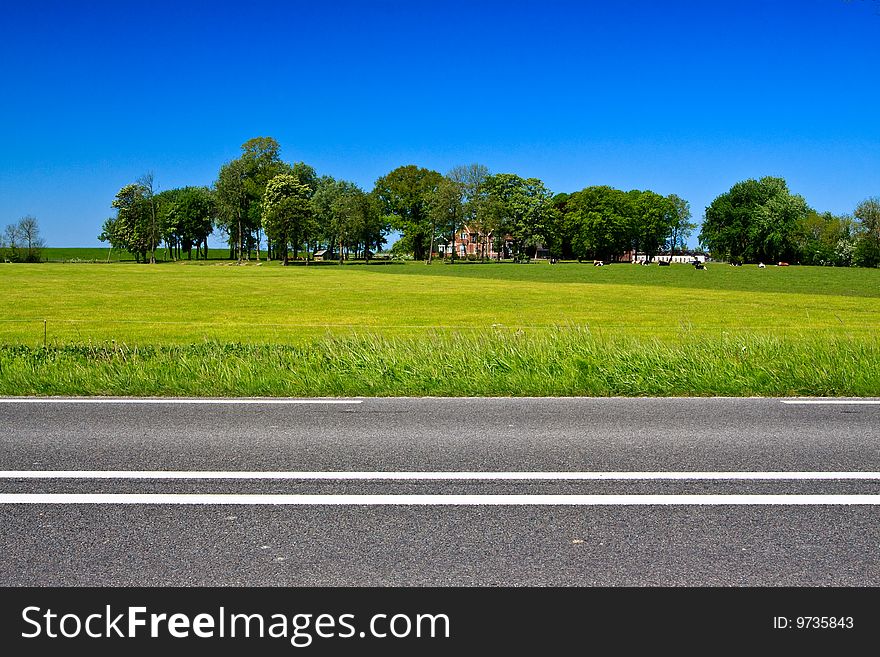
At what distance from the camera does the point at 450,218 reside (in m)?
110

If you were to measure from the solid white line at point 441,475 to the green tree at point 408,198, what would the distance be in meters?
118

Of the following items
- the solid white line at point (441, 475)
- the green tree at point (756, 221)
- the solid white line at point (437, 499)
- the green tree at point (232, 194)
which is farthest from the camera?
the green tree at point (756, 221)

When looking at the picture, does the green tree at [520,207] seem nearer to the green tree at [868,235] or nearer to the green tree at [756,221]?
the green tree at [756,221]

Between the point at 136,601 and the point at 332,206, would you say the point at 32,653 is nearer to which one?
the point at 136,601

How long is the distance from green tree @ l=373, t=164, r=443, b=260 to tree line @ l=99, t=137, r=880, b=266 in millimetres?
156

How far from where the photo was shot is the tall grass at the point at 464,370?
34.4 ft

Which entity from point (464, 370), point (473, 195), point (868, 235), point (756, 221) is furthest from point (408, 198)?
point (464, 370)

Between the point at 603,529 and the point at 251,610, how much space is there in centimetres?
207

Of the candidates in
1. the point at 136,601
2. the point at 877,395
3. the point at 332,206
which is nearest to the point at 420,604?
the point at 136,601

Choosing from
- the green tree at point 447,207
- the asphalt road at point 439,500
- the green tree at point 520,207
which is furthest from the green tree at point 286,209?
the asphalt road at point 439,500

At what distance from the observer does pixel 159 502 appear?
5250 mm

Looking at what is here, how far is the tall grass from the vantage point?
1048cm

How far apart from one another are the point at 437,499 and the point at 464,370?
20.3 ft

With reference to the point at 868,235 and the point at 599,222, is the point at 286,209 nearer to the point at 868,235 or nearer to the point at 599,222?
the point at 599,222
